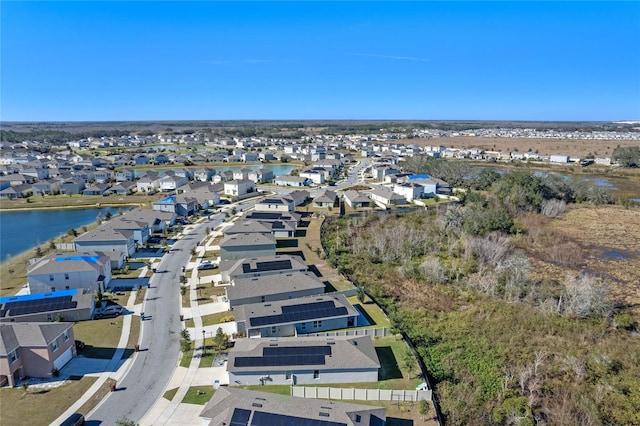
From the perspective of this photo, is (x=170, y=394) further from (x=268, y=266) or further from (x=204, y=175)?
(x=204, y=175)

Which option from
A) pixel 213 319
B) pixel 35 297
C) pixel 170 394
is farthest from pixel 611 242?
pixel 35 297

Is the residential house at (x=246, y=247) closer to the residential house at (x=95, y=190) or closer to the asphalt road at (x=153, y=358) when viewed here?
the asphalt road at (x=153, y=358)

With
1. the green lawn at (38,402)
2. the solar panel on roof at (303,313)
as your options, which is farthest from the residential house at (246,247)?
the green lawn at (38,402)

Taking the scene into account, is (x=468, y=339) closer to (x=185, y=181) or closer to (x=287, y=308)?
(x=287, y=308)

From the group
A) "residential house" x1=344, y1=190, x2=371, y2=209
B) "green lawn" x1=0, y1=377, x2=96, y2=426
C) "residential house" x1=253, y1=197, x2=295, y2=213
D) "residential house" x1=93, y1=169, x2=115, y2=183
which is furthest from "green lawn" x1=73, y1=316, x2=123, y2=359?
"residential house" x1=93, y1=169, x2=115, y2=183

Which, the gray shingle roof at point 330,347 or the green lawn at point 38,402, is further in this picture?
the gray shingle roof at point 330,347

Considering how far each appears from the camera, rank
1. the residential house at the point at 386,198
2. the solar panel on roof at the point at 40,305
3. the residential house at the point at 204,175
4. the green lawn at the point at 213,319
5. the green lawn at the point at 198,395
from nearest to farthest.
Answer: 1. the green lawn at the point at 198,395
2. the solar panel on roof at the point at 40,305
3. the green lawn at the point at 213,319
4. the residential house at the point at 386,198
5. the residential house at the point at 204,175

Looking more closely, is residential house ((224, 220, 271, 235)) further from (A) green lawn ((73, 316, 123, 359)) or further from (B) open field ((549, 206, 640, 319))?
(B) open field ((549, 206, 640, 319))
